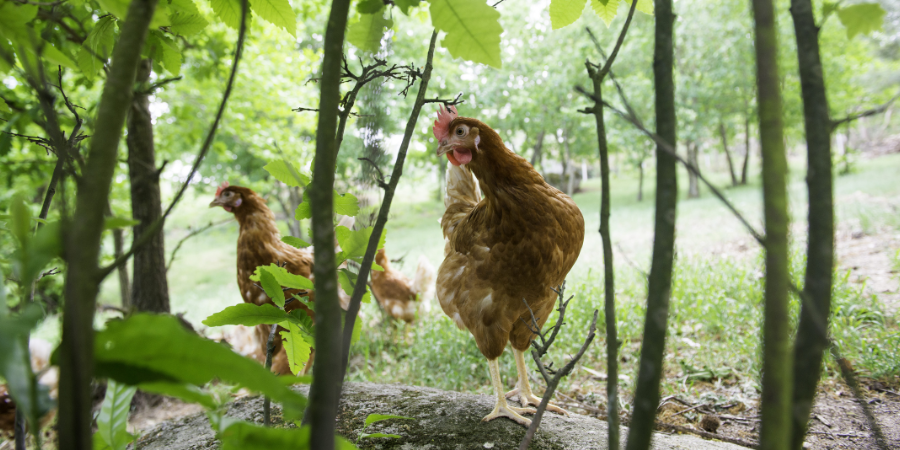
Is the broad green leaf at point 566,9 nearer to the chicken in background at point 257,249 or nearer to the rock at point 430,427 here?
the rock at point 430,427

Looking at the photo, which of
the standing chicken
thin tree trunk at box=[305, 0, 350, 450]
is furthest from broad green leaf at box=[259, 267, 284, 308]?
the standing chicken

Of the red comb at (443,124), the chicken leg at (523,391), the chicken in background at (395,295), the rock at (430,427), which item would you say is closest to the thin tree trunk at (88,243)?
the rock at (430,427)

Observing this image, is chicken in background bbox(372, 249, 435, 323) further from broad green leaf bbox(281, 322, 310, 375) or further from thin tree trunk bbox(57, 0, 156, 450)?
thin tree trunk bbox(57, 0, 156, 450)

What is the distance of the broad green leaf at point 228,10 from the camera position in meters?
0.97

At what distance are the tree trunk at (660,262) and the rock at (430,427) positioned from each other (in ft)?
3.58

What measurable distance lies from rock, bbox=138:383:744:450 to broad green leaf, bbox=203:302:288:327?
30.7 inches

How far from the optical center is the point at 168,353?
0.44 metres

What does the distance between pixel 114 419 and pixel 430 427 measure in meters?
1.16

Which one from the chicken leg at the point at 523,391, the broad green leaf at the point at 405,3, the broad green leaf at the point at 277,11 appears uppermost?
the broad green leaf at the point at 277,11

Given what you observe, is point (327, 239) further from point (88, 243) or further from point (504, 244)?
point (504, 244)

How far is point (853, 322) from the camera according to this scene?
2.98 meters

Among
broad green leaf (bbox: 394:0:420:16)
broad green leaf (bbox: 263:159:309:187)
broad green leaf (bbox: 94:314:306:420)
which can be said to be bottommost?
broad green leaf (bbox: 94:314:306:420)

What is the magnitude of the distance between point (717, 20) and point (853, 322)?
1241 centimetres

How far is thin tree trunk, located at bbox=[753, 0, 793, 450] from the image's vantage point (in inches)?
21.1
